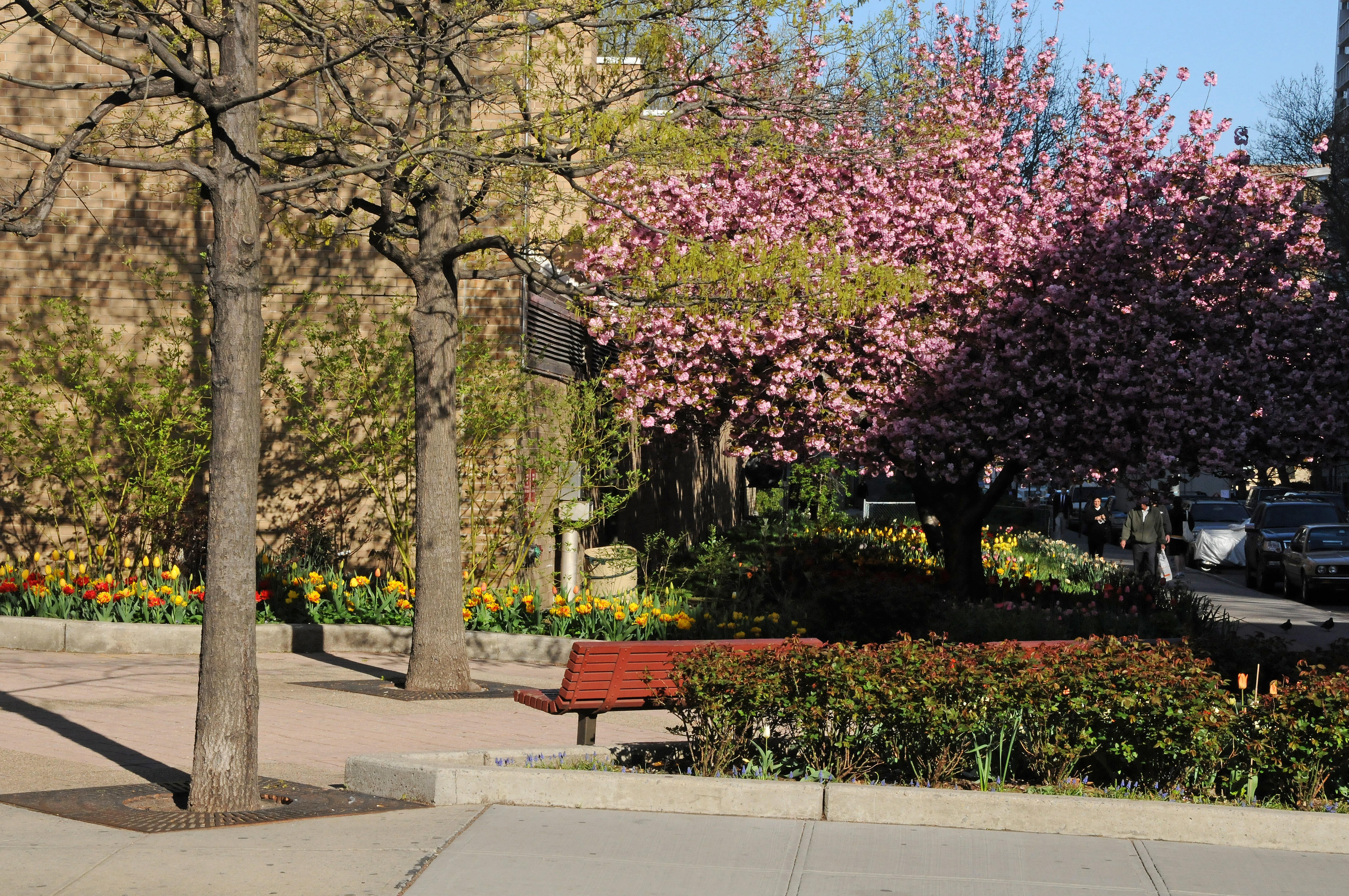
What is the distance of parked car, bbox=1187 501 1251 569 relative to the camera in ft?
115

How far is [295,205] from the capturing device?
34.1ft

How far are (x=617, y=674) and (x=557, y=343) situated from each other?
9360mm

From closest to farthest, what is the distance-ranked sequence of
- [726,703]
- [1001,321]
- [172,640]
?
1. [726,703]
2. [172,640]
3. [1001,321]

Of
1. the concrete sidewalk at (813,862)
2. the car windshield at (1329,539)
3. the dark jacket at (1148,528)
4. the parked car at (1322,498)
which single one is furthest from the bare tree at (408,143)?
the parked car at (1322,498)

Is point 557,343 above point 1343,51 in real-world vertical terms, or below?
below

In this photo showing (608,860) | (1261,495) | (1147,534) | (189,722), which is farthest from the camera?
(1261,495)

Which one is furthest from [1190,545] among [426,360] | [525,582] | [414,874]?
[414,874]

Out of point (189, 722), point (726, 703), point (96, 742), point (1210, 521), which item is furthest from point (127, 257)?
point (1210, 521)

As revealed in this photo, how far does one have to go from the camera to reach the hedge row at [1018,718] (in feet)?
23.2

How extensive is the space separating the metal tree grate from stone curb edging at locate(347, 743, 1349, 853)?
0.21 metres

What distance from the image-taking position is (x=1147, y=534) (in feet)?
69.0

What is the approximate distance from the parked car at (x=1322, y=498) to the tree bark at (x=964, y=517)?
17643 mm

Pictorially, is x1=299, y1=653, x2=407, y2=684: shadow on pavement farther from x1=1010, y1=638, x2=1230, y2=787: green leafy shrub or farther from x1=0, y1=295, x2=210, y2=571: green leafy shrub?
x1=1010, y1=638, x2=1230, y2=787: green leafy shrub

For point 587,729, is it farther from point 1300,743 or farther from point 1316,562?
point 1316,562
